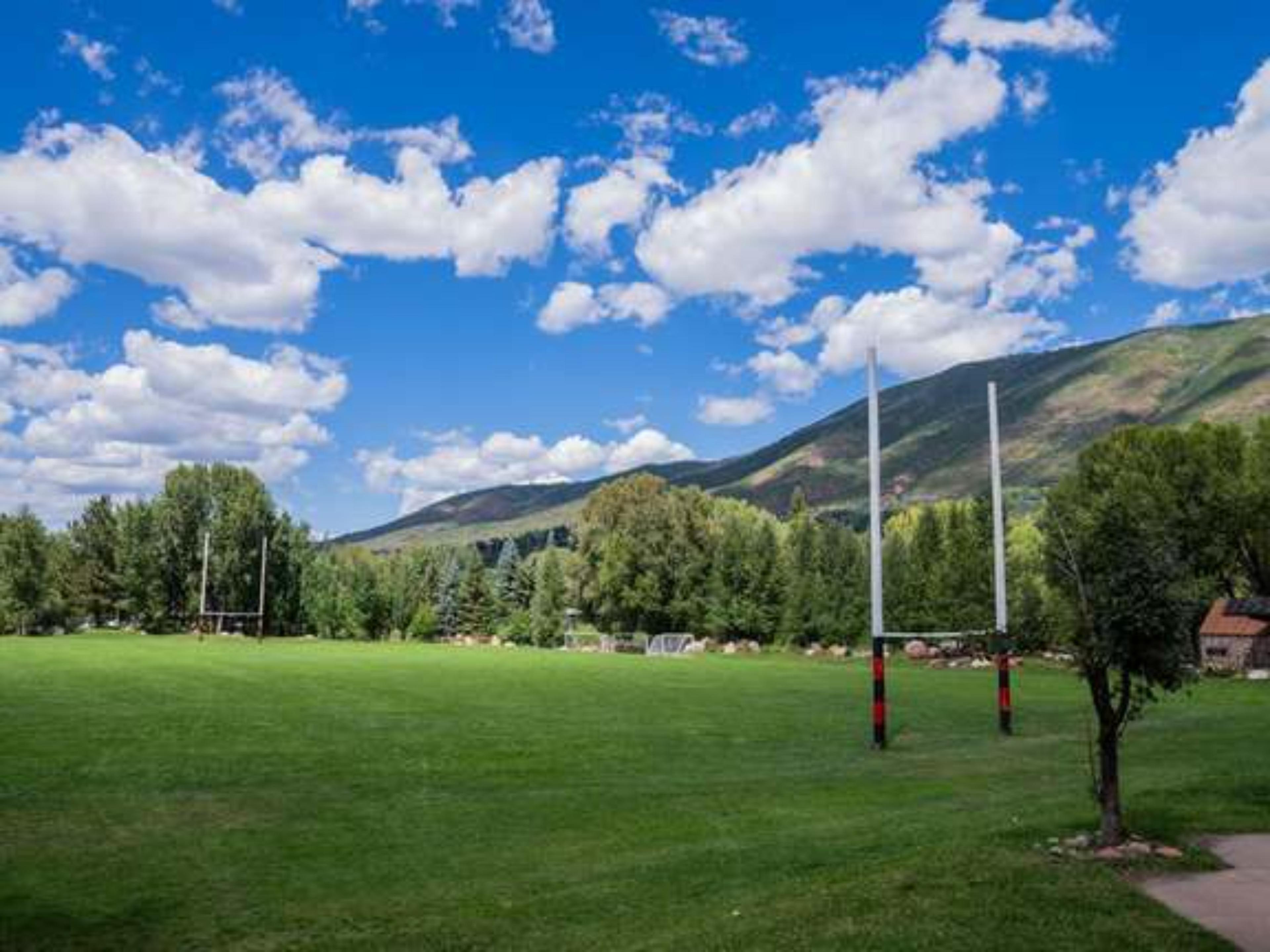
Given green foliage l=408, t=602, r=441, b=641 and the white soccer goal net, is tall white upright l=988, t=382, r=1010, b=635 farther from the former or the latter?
green foliage l=408, t=602, r=441, b=641

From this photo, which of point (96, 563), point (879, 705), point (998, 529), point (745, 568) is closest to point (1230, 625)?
point (998, 529)

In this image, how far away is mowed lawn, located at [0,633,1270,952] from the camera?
844cm

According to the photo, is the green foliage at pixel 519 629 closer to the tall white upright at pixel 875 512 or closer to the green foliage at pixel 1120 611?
the tall white upright at pixel 875 512

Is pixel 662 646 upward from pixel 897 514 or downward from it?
downward

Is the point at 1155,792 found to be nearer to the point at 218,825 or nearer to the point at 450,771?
the point at 450,771

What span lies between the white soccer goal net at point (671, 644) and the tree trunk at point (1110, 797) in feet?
235

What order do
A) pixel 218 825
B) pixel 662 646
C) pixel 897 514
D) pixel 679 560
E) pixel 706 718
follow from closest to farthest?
pixel 218 825, pixel 706 718, pixel 662 646, pixel 679 560, pixel 897 514

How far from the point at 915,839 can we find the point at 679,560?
79.0 meters

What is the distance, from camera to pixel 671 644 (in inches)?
3300

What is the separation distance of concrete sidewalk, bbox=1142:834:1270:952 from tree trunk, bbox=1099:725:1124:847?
2.95 feet

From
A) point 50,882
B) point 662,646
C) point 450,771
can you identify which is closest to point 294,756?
point 450,771

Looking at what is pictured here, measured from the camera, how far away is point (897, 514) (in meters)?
172

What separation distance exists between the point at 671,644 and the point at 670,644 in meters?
0.03

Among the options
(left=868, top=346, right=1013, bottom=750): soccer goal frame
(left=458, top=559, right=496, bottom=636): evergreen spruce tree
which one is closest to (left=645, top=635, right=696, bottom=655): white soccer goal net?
(left=458, top=559, right=496, bottom=636): evergreen spruce tree
